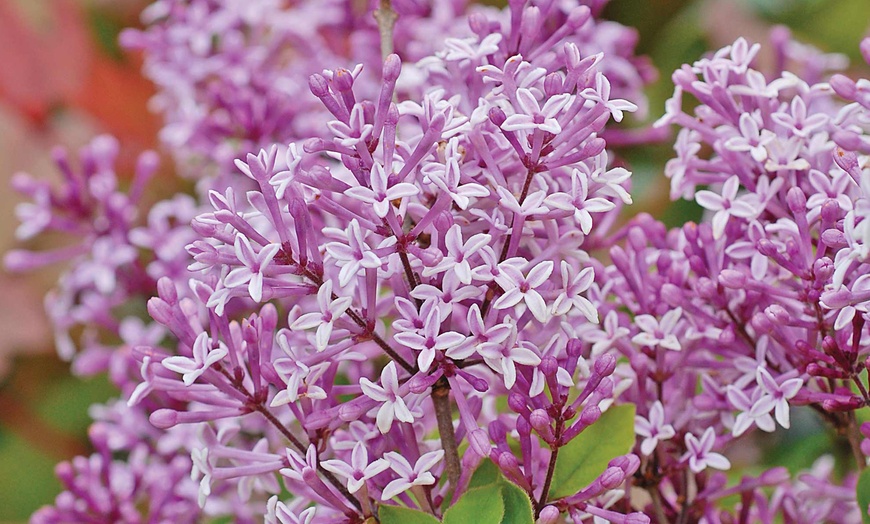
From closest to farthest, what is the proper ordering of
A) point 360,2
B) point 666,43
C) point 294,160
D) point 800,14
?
point 294,160 < point 360,2 < point 666,43 < point 800,14

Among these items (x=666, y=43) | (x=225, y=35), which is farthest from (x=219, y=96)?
(x=666, y=43)

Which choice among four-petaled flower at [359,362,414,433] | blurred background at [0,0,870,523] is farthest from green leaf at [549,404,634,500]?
blurred background at [0,0,870,523]

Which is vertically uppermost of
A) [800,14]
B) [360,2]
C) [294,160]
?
[294,160]

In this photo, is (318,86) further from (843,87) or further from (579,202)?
(843,87)

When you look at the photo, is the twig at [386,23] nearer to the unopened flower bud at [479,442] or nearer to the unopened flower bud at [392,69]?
the unopened flower bud at [392,69]

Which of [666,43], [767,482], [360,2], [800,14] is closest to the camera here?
[767,482]

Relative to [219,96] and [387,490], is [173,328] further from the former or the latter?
[219,96]

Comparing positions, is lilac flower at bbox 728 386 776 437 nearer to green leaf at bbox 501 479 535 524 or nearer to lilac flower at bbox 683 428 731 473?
lilac flower at bbox 683 428 731 473
